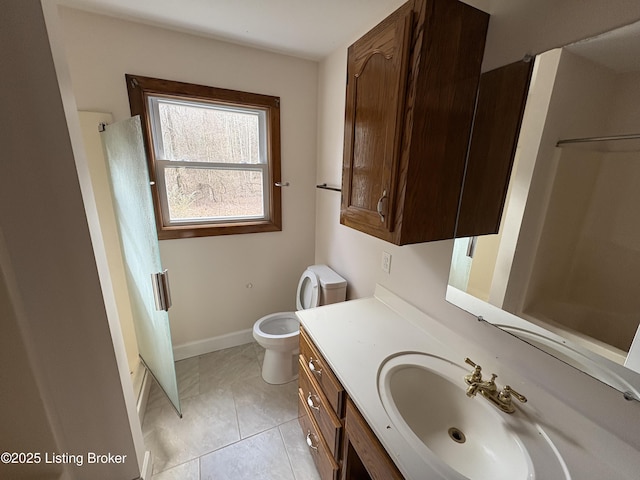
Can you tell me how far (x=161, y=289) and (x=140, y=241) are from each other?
1.08 ft

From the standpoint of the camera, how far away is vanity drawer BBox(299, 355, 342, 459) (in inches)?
39.9

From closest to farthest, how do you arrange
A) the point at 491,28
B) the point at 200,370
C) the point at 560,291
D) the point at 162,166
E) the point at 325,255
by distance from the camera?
the point at 560,291, the point at 491,28, the point at 162,166, the point at 200,370, the point at 325,255

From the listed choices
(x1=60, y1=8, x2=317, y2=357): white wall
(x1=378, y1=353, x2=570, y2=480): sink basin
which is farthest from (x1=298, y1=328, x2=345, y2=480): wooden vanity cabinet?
(x1=60, y1=8, x2=317, y2=357): white wall

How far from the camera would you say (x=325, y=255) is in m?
2.20

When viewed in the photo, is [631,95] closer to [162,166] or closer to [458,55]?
[458,55]

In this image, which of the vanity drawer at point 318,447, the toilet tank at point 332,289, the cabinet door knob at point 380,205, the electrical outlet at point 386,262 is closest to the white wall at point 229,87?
the toilet tank at point 332,289

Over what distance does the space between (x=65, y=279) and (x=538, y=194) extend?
1.60 meters

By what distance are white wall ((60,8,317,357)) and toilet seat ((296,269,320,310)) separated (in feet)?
0.90

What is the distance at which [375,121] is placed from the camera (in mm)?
937

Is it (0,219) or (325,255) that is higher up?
(0,219)

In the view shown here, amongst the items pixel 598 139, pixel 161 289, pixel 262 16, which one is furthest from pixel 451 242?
pixel 262 16

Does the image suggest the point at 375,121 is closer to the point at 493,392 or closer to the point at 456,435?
the point at 493,392

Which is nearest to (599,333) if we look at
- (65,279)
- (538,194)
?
(538,194)

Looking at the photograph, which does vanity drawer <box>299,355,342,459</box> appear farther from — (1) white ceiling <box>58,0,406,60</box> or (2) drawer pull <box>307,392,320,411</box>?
(1) white ceiling <box>58,0,406,60</box>
